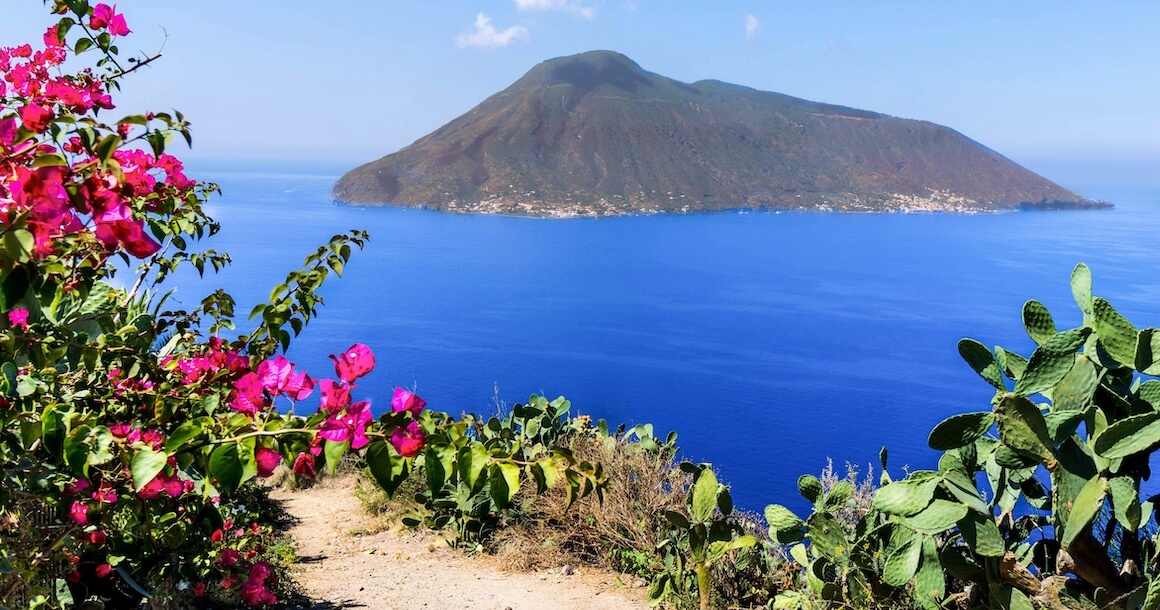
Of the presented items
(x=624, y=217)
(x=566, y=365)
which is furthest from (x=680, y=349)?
(x=624, y=217)

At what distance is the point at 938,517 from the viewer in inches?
80.9

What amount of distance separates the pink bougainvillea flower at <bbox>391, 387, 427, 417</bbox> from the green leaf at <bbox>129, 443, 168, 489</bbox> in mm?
282

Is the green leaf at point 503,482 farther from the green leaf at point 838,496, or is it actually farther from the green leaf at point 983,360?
the green leaf at point 838,496

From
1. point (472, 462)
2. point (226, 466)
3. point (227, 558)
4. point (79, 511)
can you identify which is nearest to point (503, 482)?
point (472, 462)

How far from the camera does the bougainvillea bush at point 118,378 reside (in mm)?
972

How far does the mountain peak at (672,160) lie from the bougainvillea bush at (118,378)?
79.2m

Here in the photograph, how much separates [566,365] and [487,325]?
9936 millimetres

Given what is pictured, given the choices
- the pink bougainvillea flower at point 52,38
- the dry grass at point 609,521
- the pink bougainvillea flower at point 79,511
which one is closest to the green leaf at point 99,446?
the pink bougainvillea flower at point 79,511

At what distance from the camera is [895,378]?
39281 mm

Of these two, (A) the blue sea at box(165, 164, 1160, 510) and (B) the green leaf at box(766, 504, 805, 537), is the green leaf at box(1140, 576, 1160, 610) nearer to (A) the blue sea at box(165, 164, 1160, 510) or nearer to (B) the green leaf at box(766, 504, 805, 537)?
(B) the green leaf at box(766, 504, 805, 537)

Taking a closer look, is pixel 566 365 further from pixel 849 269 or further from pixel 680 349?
pixel 849 269

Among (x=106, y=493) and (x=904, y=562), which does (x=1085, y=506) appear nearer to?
(x=904, y=562)

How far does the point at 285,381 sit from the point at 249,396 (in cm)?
6

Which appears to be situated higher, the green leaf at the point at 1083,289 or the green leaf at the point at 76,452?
the green leaf at the point at 1083,289
